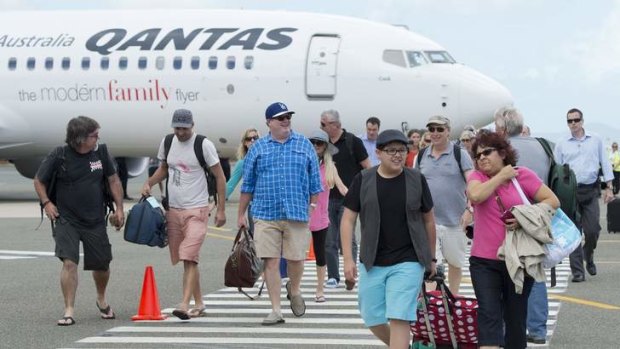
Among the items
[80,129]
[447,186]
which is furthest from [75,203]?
[447,186]

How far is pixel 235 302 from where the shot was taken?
13000 mm

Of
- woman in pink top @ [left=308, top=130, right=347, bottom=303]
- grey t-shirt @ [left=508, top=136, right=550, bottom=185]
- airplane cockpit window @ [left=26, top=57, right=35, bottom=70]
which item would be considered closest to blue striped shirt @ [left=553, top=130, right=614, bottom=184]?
woman in pink top @ [left=308, top=130, right=347, bottom=303]

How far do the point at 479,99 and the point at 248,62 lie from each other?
457 centimetres

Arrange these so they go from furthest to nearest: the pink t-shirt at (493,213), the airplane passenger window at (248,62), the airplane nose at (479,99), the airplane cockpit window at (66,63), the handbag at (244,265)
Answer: the airplane cockpit window at (66,63) → the airplane passenger window at (248,62) → the airplane nose at (479,99) → the handbag at (244,265) → the pink t-shirt at (493,213)

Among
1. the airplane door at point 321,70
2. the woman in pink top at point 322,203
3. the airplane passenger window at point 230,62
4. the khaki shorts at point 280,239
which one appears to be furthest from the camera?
the airplane passenger window at point 230,62

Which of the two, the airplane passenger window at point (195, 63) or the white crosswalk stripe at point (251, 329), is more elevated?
the airplane passenger window at point (195, 63)

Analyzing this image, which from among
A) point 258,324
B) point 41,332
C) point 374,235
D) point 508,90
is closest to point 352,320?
point 258,324

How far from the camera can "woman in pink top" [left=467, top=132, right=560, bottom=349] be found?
843cm

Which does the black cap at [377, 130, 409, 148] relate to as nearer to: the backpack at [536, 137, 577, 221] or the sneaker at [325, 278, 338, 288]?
the backpack at [536, 137, 577, 221]

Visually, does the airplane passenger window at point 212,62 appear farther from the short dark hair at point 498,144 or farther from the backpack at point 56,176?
the short dark hair at point 498,144

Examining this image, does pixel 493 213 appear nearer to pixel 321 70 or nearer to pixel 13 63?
pixel 321 70

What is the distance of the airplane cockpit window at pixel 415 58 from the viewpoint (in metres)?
27.9

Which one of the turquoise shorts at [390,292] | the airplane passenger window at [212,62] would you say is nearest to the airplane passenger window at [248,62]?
the airplane passenger window at [212,62]

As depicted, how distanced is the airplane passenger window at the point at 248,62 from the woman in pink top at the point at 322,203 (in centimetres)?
1451
